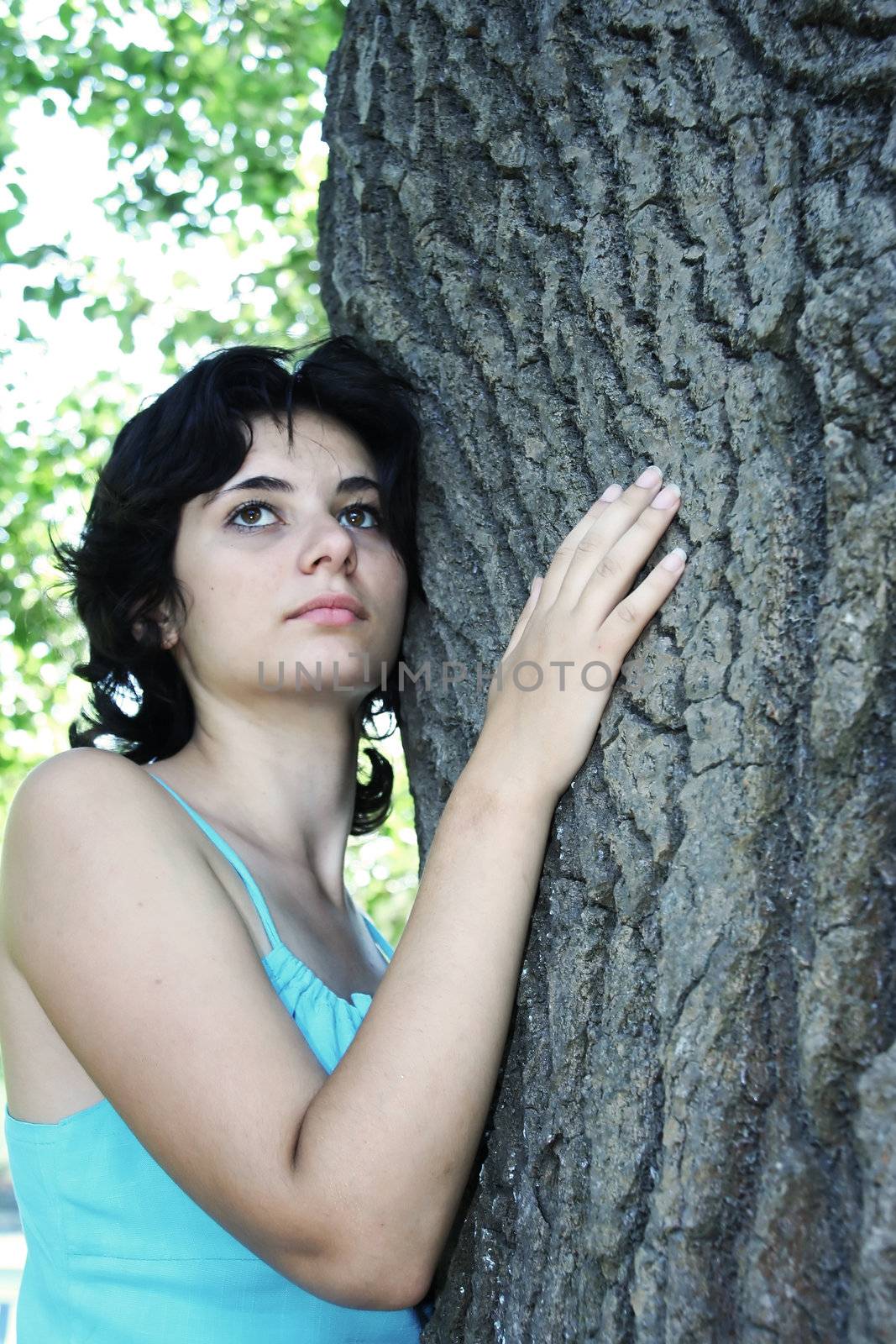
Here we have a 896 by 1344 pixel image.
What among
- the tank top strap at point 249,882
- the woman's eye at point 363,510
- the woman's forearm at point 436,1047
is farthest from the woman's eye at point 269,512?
the woman's forearm at point 436,1047

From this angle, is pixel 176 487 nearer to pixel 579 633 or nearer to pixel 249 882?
pixel 249 882

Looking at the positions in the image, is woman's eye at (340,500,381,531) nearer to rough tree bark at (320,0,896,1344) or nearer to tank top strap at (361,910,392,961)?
rough tree bark at (320,0,896,1344)

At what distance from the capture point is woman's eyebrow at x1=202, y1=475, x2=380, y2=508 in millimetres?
1979

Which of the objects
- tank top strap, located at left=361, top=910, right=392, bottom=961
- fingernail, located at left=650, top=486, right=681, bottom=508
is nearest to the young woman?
fingernail, located at left=650, top=486, right=681, bottom=508

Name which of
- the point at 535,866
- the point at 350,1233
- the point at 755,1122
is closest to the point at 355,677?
the point at 535,866

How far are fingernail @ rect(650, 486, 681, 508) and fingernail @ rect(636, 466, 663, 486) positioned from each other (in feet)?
0.06

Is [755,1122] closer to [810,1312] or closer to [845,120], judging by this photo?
[810,1312]

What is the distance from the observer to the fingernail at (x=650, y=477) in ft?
4.48

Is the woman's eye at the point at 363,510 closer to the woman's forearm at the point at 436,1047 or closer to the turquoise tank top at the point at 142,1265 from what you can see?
the woman's forearm at the point at 436,1047

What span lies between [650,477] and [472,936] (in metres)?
0.59

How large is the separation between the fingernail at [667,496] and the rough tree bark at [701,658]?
0.05 feet

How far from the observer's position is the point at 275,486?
1980 mm

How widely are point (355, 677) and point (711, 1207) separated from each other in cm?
109

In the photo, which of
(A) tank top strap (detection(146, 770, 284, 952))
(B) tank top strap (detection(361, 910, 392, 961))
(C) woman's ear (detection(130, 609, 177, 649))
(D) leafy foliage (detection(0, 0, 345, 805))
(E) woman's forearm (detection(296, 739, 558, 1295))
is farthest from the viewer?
(D) leafy foliage (detection(0, 0, 345, 805))
